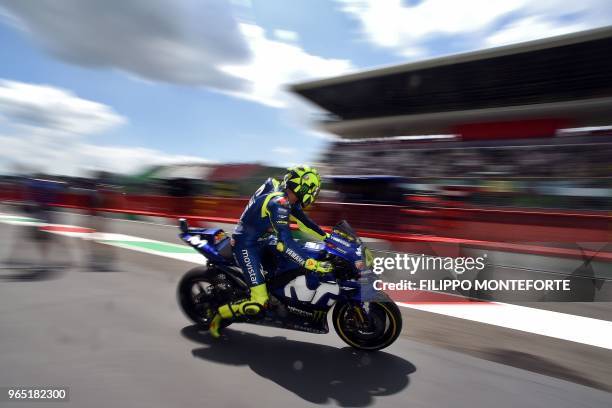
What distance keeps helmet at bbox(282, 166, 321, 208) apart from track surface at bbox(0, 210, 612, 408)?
1.51 meters

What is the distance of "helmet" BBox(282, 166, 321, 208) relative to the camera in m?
3.97

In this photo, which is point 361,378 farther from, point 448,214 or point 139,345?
point 448,214

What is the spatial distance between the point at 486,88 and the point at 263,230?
22.2 metres

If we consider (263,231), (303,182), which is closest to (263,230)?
(263,231)

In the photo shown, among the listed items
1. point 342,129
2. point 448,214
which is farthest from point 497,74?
point 448,214

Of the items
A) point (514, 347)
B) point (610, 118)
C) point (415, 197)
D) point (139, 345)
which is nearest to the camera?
point (139, 345)

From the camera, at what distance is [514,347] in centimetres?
440

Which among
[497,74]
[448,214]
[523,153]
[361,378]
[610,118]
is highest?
[497,74]

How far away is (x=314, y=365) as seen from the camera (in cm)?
374

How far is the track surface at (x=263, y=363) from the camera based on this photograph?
10.5 feet

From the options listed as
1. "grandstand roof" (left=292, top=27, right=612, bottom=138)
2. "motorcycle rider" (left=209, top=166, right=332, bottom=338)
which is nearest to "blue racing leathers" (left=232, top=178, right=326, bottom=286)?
"motorcycle rider" (left=209, top=166, right=332, bottom=338)

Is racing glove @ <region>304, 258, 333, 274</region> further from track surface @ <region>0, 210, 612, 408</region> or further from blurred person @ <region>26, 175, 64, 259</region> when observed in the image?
blurred person @ <region>26, 175, 64, 259</region>

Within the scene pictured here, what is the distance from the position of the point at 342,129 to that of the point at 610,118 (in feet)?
54.5

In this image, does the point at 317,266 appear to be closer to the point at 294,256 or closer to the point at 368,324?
the point at 294,256
